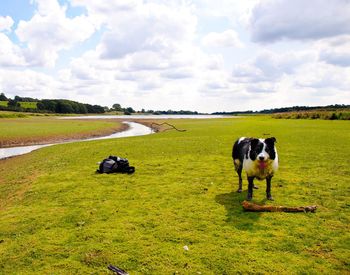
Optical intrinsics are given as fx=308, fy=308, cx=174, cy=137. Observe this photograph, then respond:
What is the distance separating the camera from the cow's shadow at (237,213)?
382 inches

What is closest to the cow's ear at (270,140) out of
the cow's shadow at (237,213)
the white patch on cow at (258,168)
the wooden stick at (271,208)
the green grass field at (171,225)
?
the white patch on cow at (258,168)

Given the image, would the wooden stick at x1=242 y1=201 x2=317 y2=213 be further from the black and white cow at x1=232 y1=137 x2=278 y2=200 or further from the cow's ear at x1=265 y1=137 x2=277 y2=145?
the cow's ear at x1=265 y1=137 x2=277 y2=145

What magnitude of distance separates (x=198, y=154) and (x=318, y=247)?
54.2ft

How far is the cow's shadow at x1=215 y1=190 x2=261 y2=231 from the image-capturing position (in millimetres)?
9695

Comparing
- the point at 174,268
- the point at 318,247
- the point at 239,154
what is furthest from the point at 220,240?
the point at 239,154

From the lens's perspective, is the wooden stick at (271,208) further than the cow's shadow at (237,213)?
Yes

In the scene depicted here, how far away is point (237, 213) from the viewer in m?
10.7

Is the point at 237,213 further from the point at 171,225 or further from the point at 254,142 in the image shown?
the point at 254,142

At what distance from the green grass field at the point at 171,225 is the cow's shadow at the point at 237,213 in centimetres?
4

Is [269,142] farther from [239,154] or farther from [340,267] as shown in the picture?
[340,267]

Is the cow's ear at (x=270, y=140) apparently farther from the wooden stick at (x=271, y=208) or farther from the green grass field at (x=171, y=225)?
the green grass field at (x=171, y=225)

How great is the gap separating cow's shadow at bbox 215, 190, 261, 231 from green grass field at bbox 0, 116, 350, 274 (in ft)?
0.13

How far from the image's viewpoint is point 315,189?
44.2 ft

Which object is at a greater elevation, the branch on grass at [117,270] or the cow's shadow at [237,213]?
the cow's shadow at [237,213]
